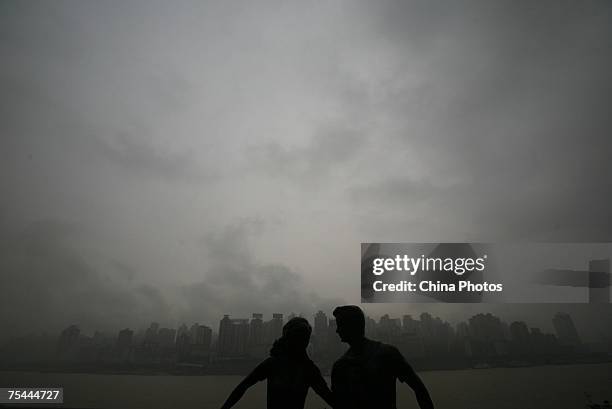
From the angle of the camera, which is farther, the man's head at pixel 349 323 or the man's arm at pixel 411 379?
the man's head at pixel 349 323

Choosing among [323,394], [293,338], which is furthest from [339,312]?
[323,394]

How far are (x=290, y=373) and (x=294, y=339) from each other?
198mm

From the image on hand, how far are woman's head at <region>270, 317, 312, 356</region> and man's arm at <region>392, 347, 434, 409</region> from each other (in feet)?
1.77

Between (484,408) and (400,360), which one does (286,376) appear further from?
(484,408)

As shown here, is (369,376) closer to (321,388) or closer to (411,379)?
(411,379)

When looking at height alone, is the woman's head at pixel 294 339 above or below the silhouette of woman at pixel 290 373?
above

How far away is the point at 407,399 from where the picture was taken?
133 feet

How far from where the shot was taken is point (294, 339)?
7.26ft

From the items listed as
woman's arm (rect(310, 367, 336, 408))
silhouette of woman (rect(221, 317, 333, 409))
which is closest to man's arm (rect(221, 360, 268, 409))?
silhouette of woman (rect(221, 317, 333, 409))

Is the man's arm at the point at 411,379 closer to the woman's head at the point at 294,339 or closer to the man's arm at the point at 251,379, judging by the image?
the woman's head at the point at 294,339

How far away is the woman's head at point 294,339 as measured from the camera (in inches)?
87.4

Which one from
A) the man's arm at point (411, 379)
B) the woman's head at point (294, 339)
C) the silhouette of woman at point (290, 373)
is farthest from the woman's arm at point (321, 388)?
the man's arm at point (411, 379)

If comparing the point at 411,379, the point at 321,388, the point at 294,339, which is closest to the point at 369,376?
the point at 411,379

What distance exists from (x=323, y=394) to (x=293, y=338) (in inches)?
14.3
